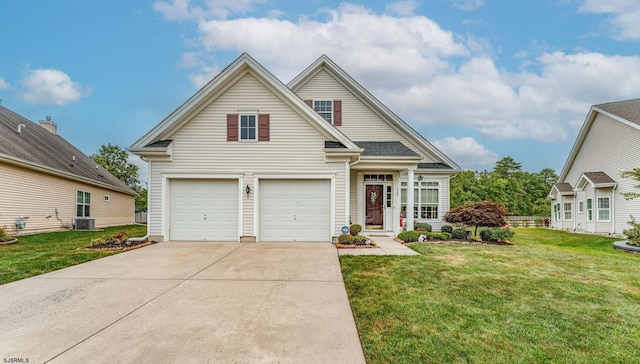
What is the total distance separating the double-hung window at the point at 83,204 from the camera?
1856 cm

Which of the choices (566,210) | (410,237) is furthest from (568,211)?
(410,237)

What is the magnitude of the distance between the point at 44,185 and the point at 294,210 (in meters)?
13.7

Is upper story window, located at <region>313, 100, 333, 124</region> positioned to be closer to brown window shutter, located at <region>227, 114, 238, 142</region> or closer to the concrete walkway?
brown window shutter, located at <region>227, 114, 238, 142</region>

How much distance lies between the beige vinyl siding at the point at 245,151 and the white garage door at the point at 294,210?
0.41m

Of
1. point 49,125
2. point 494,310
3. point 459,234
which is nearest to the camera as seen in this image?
point 494,310

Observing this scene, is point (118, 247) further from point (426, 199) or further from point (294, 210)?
point (426, 199)

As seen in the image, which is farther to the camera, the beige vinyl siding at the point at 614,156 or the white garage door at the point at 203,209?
the beige vinyl siding at the point at 614,156

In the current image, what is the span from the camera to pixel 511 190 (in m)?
41.3

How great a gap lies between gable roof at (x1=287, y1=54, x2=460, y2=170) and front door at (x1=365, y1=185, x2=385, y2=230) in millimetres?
3308

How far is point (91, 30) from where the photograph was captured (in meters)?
14.1

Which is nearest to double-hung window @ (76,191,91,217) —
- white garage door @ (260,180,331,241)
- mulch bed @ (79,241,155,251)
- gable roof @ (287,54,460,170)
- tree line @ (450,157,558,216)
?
mulch bed @ (79,241,155,251)

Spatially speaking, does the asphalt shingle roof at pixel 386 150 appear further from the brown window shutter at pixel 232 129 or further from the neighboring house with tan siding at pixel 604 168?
the neighboring house with tan siding at pixel 604 168

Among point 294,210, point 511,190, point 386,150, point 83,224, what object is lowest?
point 83,224

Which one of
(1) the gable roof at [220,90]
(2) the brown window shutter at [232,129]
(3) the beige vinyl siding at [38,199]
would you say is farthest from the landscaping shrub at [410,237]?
(3) the beige vinyl siding at [38,199]
